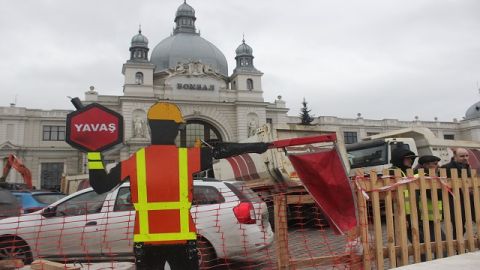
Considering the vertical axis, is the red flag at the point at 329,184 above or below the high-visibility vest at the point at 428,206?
above

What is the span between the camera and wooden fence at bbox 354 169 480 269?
15.2 feet

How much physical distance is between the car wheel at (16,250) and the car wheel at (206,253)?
2.81 m

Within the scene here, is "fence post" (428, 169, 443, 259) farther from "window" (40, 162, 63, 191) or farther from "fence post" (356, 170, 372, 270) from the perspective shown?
"window" (40, 162, 63, 191)

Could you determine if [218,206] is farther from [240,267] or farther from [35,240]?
[35,240]

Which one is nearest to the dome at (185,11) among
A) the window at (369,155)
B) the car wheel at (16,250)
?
the window at (369,155)

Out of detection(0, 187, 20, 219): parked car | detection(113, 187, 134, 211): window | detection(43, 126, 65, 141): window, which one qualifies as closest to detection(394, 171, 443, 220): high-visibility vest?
detection(113, 187, 134, 211): window

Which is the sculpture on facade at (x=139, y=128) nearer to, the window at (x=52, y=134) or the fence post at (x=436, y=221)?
the window at (x=52, y=134)

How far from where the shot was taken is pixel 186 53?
46031 millimetres

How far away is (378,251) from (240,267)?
2409mm

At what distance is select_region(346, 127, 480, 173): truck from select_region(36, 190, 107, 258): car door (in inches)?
344

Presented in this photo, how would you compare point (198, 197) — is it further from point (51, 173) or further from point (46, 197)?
point (51, 173)

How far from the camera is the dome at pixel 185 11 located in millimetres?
53081

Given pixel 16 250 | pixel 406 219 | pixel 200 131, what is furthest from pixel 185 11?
pixel 406 219

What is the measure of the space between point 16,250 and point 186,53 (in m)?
41.2
